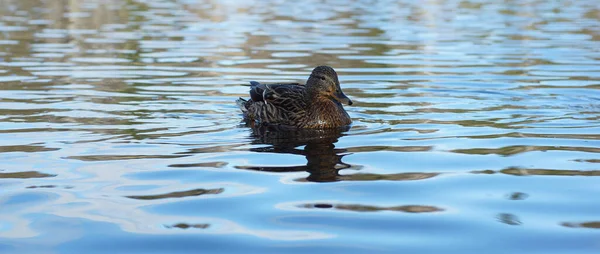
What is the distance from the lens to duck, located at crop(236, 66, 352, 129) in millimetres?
10383

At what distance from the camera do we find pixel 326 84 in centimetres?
1060

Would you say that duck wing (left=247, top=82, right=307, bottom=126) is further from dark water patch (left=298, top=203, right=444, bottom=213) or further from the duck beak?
dark water patch (left=298, top=203, right=444, bottom=213)

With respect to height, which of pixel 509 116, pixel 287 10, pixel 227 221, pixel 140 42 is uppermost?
pixel 287 10

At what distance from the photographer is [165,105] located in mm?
11906

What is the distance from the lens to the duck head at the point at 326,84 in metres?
10.5

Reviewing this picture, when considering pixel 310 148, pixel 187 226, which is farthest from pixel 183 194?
pixel 310 148

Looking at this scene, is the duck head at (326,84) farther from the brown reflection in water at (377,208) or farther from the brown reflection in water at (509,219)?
the brown reflection in water at (509,219)

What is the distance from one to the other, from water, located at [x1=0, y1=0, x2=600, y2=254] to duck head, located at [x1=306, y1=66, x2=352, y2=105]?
44 centimetres

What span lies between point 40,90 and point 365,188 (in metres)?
7.75

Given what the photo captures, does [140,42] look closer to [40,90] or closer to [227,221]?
[40,90]

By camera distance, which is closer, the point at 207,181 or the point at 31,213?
the point at 31,213

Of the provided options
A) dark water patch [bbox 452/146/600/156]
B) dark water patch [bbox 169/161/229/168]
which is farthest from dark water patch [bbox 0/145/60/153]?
dark water patch [bbox 452/146/600/156]

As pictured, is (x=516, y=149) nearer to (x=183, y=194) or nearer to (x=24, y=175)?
(x=183, y=194)

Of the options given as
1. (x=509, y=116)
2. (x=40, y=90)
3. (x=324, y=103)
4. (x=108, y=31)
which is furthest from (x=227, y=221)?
(x=108, y=31)
